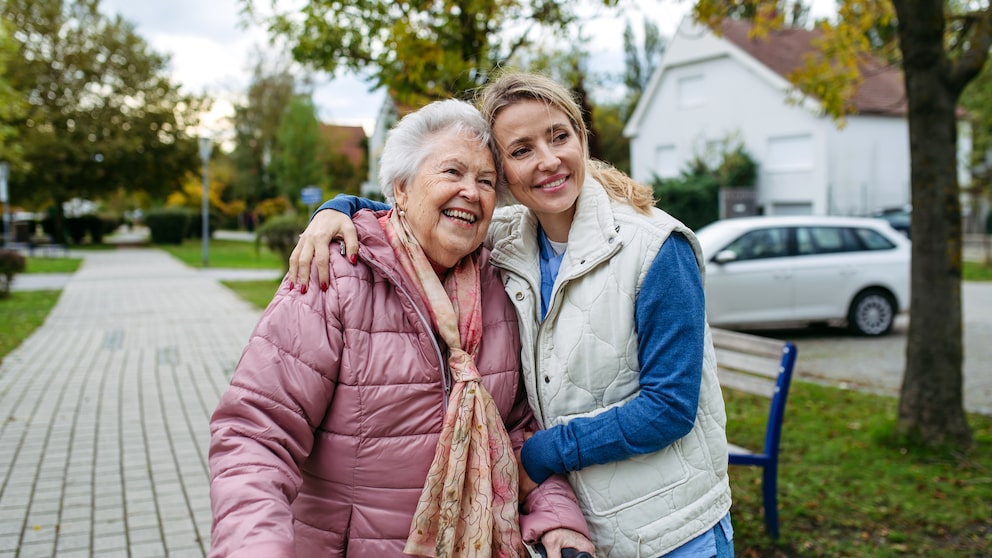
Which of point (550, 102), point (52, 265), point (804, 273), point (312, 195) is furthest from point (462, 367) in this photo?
point (52, 265)

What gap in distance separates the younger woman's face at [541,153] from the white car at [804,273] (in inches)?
350

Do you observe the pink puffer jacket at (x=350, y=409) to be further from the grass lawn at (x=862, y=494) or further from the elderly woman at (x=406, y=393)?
the grass lawn at (x=862, y=494)

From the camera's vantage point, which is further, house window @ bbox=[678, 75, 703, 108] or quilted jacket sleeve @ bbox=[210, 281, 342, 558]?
house window @ bbox=[678, 75, 703, 108]

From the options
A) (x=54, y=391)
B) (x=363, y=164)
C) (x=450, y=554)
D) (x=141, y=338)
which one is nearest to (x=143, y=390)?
(x=54, y=391)

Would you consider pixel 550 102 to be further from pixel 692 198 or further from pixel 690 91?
pixel 690 91

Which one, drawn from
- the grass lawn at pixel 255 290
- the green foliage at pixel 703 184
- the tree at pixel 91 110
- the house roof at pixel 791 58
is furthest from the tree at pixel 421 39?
the tree at pixel 91 110

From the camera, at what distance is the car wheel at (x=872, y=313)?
1133cm

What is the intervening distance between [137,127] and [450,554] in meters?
43.7

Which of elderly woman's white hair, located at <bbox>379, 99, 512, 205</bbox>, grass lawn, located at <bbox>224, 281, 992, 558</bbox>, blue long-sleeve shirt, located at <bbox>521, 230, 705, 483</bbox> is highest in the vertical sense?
elderly woman's white hair, located at <bbox>379, 99, 512, 205</bbox>

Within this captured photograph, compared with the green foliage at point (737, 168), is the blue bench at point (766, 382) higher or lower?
lower

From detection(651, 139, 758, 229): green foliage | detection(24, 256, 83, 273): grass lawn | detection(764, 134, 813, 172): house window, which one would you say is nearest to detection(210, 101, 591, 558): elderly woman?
detection(651, 139, 758, 229): green foliage

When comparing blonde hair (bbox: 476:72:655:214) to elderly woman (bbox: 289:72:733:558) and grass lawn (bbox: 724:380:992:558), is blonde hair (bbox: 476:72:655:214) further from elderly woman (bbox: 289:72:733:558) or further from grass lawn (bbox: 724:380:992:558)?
grass lawn (bbox: 724:380:992:558)

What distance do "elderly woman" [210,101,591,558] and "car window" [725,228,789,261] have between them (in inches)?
373

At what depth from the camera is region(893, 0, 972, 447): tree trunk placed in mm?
5312
